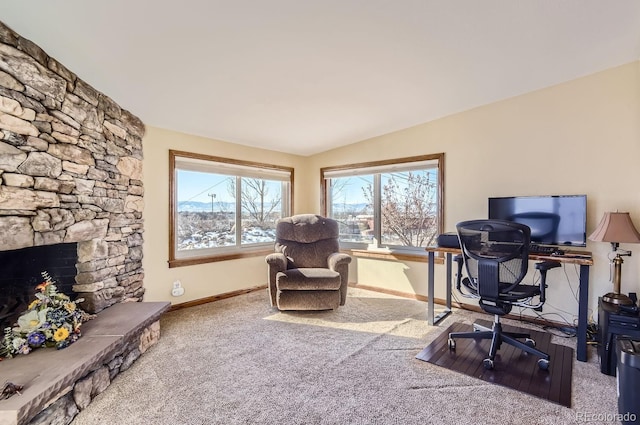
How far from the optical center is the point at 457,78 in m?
2.65

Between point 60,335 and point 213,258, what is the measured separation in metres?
2.04

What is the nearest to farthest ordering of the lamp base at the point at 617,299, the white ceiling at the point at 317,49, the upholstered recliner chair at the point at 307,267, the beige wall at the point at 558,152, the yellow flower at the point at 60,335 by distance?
the white ceiling at the point at 317,49 → the yellow flower at the point at 60,335 → the lamp base at the point at 617,299 → the beige wall at the point at 558,152 → the upholstered recliner chair at the point at 307,267

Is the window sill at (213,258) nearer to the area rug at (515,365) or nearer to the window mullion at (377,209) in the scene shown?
the window mullion at (377,209)

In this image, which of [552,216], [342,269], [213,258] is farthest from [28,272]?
[552,216]

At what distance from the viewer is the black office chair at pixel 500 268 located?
219 centimetres

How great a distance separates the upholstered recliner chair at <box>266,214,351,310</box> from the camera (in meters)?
3.32

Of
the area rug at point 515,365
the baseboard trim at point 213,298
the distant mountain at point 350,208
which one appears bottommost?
the area rug at point 515,365

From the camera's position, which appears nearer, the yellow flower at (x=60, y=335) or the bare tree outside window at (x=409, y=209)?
the yellow flower at (x=60, y=335)

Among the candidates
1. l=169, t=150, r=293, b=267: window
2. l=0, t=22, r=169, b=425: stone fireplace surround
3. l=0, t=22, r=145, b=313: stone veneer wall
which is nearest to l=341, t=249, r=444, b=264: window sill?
l=169, t=150, r=293, b=267: window

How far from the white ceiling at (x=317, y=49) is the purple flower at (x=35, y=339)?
168 cm

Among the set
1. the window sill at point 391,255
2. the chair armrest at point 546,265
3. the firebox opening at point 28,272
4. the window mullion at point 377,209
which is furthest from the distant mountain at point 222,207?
the chair armrest at point 546,265

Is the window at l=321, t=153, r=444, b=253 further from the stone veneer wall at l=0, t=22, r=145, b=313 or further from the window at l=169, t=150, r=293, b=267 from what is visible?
the stone veneer wall at l=0, t=22, r=145, b=313

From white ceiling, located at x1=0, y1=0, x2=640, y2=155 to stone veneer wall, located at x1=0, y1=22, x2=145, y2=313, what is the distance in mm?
138

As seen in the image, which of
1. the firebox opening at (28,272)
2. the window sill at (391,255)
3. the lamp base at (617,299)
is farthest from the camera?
the window sill at (391,255)
